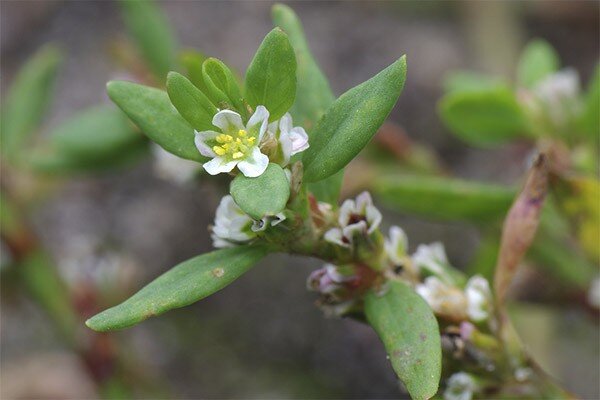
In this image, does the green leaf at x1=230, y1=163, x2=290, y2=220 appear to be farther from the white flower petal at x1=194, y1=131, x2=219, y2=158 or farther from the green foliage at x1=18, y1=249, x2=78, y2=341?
the green foliage at x1=18, y1=249, x2=78, y2=341

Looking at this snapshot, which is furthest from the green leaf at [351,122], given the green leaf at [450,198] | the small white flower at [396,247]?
the green leaf at [450,198]

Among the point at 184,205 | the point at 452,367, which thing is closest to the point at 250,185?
the point at 452,367

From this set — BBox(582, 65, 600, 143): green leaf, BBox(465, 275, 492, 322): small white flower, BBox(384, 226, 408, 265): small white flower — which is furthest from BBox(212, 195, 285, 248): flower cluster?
BBox(582, 65, 600, 143): green leaf

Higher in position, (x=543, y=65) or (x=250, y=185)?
(x=250, y=185)

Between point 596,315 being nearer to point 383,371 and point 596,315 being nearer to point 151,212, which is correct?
point 383,371

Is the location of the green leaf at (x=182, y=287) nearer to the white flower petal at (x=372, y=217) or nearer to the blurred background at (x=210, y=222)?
the white flower petal at (x=372, y=217)

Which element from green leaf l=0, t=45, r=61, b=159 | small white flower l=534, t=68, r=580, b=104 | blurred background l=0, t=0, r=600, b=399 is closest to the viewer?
small white flower l=534, t=68, r=580, b=104

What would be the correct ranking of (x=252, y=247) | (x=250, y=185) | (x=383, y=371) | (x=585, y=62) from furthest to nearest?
1. (x=585, y=62)
2. (x=383, y=371)
3. (x=252, y=247)
4. (x=250, y=185)
